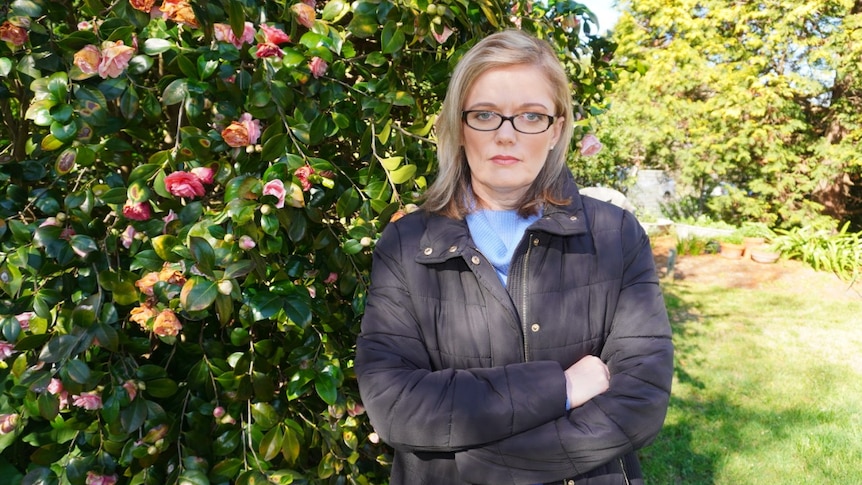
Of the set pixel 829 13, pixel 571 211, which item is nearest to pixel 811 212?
pixel 829 13

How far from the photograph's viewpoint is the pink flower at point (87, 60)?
4.05 feet

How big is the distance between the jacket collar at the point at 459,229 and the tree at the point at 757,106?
323 inches

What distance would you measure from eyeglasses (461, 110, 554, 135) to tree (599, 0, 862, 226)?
8.20 metres

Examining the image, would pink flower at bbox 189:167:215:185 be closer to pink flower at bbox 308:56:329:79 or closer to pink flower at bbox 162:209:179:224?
pink flower at bbox 162:209:179:224

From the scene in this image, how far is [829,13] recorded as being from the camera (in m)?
9.08

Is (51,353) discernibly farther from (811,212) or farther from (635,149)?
(635,149)

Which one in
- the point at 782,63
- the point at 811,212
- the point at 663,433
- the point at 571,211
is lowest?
the point at 811,212

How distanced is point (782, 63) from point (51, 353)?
1093 cm

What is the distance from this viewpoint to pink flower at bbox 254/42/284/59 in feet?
4.33

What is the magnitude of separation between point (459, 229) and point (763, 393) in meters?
3.98

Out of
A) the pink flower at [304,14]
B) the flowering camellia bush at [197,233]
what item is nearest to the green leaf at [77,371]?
the flowering camellia bush at [197,233]

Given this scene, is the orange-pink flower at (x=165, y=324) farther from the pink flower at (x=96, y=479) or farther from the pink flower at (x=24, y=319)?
the pink flower at (x=96, y=479)

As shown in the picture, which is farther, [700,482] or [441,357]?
[700,482]

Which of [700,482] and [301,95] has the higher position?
[301,95]
